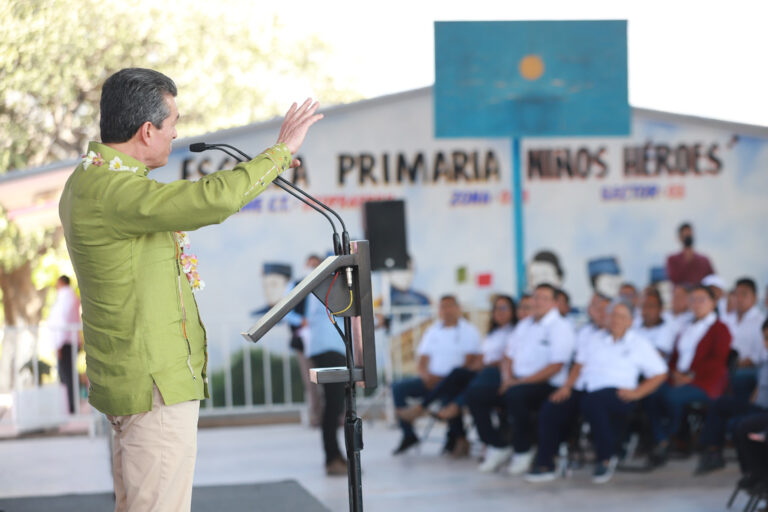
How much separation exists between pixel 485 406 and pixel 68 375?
4384mm

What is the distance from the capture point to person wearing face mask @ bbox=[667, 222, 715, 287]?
10.9m

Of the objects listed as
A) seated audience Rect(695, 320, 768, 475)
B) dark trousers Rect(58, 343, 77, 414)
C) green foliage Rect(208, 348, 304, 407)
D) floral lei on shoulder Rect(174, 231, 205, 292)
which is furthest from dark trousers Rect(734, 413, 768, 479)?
dark trousers Rect(58, 343, 77, 414)

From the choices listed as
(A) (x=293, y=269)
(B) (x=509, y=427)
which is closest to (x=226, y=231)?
(A) (x=293, y=269)

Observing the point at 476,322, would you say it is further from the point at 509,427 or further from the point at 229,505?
the point at 229,505

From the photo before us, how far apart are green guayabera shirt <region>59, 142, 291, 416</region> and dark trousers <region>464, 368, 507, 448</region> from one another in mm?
4612

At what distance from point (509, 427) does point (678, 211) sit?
205 inches

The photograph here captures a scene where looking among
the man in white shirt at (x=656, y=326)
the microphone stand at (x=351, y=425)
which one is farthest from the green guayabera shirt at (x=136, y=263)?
the man in white shirt at (x=656, y=326)

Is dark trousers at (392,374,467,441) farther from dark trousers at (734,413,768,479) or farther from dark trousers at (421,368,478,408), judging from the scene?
dark trousers at (734,413,768,479)

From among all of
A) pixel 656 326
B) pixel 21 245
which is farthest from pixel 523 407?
pixel 21 245

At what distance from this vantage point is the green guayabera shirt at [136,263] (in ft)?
7.60

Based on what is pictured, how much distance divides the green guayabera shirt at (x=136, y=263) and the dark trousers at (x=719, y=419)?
4407mm

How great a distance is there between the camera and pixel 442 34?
8.73m

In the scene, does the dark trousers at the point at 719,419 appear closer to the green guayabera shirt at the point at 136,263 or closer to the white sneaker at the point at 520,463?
the white sneaker at the point at 520,463

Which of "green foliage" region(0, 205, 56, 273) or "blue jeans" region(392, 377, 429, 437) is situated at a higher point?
"green foliage" region(0, 205, 56, 273)
